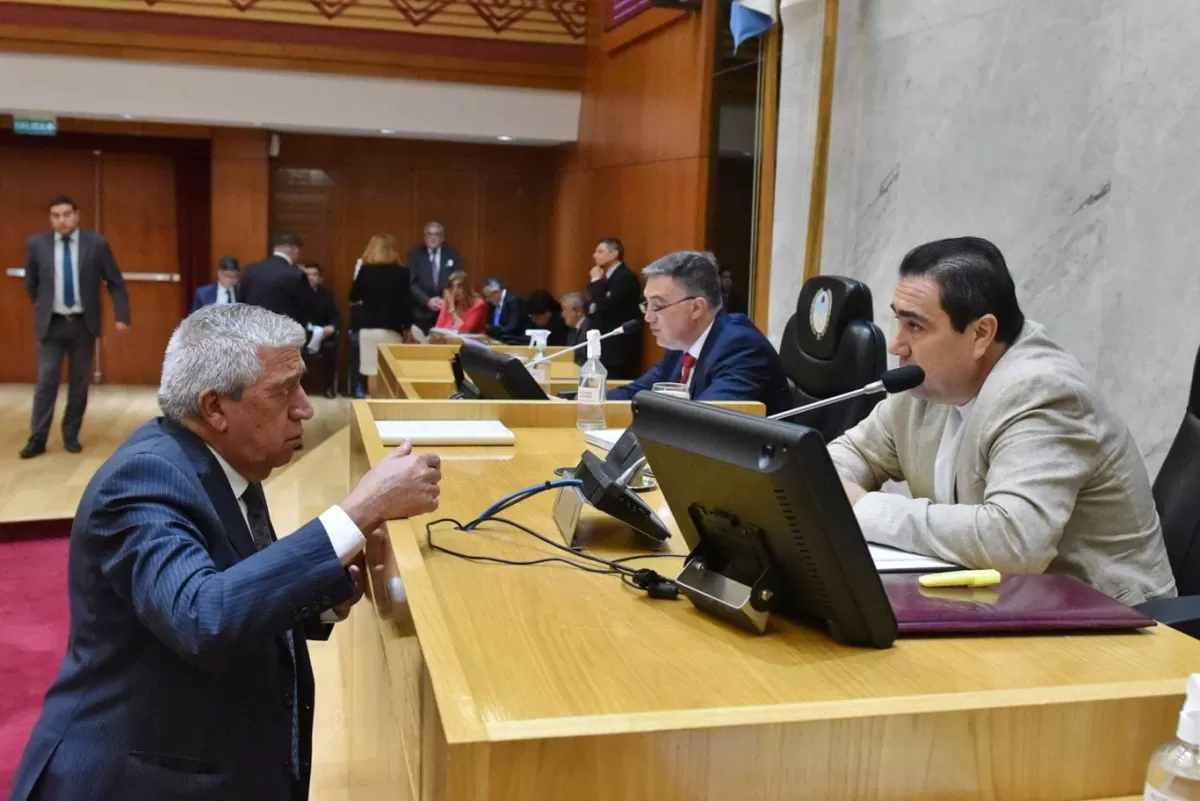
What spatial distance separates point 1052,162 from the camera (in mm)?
3531

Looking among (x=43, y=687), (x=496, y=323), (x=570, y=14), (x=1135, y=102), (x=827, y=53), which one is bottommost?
(x=43, y=687)

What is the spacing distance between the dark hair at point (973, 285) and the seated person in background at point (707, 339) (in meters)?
1.22

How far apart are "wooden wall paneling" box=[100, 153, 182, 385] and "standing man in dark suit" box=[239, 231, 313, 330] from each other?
2.78m

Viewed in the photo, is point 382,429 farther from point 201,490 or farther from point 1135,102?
point 1135,102

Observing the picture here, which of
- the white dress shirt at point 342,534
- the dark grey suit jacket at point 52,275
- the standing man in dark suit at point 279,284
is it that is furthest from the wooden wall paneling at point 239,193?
the white dress shirt at point 342,534

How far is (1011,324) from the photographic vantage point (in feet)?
6.25

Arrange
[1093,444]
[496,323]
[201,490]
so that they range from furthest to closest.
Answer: [496,323] → [1093,444] → [201,490]

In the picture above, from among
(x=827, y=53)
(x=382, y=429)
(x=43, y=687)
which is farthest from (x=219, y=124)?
(x=382, y=429)

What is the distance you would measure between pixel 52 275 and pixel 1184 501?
618cm

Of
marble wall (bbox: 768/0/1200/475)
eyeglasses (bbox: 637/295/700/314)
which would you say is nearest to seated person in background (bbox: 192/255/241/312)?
marble wall (bbox: 768/0/1200/475)

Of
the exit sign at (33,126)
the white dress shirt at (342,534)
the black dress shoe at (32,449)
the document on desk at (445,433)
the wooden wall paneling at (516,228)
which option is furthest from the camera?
the wooden wall paneling at (516,228)

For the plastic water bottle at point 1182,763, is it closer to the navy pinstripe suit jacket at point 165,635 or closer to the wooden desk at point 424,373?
the navy pinstripe suit jacket at point 165,635

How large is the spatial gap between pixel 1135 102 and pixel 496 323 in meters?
6.02

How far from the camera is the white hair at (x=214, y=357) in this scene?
155 cm
